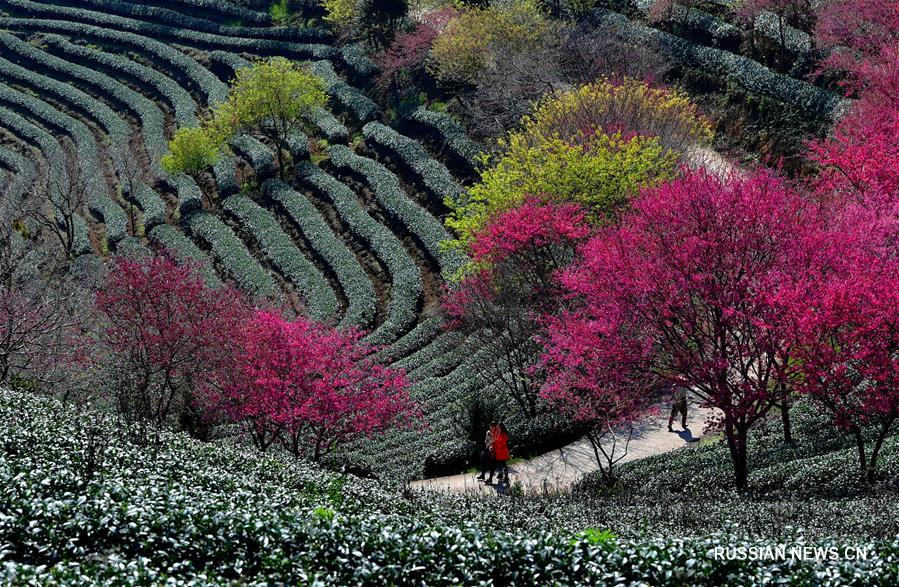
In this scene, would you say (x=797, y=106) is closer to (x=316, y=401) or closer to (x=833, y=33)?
(x=833, y=33)

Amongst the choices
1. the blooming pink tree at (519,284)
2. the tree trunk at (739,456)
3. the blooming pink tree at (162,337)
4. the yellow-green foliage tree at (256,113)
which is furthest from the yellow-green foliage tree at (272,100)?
the tree trunk at (739,456)

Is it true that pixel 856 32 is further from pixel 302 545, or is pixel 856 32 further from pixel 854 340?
pixel 302 545

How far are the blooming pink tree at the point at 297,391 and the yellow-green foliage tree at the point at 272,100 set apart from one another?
1061 inches

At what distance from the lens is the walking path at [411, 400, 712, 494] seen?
23.8 metres

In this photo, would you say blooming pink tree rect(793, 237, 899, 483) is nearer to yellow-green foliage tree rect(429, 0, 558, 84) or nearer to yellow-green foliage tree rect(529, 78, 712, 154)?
yellow-green foliage tree rect(529, 78, 712, 154)

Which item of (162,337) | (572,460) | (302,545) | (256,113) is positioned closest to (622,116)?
(572,460)

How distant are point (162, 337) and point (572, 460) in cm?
1243

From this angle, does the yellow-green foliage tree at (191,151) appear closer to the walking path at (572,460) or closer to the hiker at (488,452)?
the walking path at (572,460)

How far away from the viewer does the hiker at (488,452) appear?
76.6 feet

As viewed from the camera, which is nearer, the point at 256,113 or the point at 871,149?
the point at 871,149

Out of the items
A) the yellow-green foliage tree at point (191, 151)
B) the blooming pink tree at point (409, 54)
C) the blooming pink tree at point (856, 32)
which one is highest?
the blooming pink tree at point (409, 54)

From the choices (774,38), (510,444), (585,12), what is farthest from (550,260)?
(585,12)

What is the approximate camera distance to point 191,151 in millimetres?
52000

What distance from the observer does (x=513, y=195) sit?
3350 centimetres
